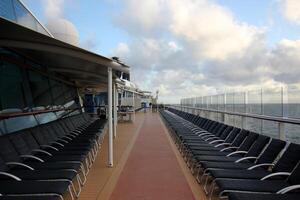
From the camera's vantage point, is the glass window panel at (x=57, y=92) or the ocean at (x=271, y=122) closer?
the ocean at (x=271, y=122)

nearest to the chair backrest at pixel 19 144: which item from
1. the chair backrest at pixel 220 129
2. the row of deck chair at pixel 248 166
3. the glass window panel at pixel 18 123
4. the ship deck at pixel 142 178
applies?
the ship deck at pixel 142 178

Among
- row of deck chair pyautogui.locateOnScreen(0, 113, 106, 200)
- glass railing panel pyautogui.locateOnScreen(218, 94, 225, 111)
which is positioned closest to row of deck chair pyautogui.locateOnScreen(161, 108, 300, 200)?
row of deck chair pyautogui.locateOnScreen(0, 113, 106, 200)

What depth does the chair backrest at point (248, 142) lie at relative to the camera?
247 inches

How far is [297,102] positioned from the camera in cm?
687

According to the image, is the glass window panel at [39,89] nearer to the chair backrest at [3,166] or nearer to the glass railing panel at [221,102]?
the chair backrest at [3,166]

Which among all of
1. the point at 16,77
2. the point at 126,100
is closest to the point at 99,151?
the point at 16,77

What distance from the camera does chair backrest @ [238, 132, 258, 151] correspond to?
247 inches

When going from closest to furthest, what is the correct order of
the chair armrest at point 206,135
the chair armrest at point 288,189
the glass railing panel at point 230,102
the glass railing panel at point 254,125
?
the chair armrest at point 288,189, the glass railing panel at point 254,125, the chair armrest at point 206,135, the glass railing panel at point 230,102

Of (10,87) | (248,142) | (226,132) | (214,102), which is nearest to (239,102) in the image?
(226,132)

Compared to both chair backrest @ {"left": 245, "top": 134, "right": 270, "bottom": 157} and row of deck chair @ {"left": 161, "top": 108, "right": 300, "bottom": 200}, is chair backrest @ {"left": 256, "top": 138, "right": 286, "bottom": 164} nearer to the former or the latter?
row of deck chair @ {"left": 161, "top": 108, "right": 300, "bottom": 200}

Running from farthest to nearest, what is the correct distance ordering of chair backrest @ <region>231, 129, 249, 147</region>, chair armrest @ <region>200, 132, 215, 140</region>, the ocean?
chair armrest @ <region>200, 132, 215, 140</region> < chair backrest @ <region>231, 129, 249, 147</region> < the ocean

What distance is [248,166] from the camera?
544 centimetres

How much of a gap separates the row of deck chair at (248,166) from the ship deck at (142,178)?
313 millimetres

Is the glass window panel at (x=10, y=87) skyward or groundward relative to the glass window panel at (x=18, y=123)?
skyward
